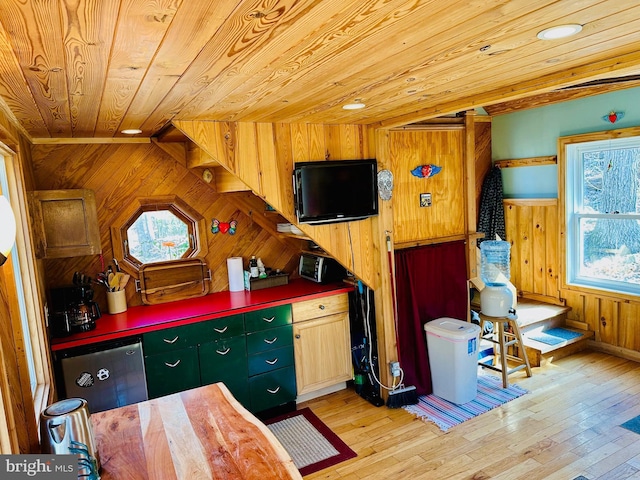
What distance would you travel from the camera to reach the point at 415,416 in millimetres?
3408

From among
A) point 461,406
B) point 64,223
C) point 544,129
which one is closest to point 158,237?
point 64,223

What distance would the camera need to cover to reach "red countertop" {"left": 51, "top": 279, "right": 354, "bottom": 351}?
9.43ft

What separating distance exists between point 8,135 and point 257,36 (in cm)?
144

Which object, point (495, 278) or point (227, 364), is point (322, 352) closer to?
point (227, 364)

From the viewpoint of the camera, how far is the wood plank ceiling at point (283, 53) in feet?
3.71

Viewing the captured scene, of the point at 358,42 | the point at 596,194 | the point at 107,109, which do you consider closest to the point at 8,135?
the point at 107,109

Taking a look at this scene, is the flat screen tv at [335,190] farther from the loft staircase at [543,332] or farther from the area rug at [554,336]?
the area rug at [554,336]

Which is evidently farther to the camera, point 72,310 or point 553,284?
point 553,284

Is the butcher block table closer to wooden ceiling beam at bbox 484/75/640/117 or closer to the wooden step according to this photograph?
the wooden step

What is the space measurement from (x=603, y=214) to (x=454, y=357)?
218 cm

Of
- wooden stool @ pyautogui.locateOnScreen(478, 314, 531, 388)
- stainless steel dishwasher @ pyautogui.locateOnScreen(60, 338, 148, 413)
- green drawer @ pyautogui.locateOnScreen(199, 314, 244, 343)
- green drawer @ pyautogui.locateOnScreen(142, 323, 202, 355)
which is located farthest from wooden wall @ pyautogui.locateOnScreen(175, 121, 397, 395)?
stainless steel dishwasher @ pyautogui.locateOnScreen(60, 338, 148, 413)

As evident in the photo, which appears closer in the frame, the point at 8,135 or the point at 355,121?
the point at 8,135

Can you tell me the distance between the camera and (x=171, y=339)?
309cm

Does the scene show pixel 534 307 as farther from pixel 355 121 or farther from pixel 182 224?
pixel 182 224
